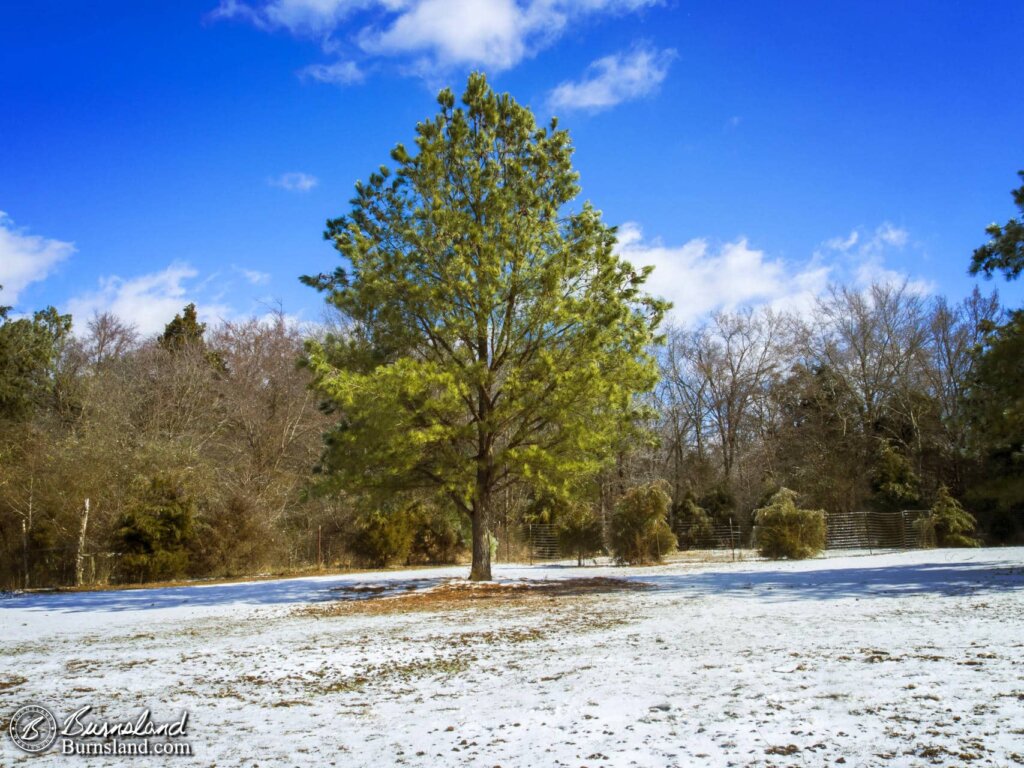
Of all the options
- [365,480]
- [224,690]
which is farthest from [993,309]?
[224,690]

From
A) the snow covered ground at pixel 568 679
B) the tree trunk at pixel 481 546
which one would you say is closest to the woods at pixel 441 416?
the tree trunk at pixel 481 546

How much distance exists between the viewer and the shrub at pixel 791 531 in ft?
73.4

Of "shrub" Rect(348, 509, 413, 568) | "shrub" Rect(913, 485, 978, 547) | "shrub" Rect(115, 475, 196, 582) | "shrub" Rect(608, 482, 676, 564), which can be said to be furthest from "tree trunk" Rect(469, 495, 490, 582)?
"shrub" Rect(913, 485, 978, 547)

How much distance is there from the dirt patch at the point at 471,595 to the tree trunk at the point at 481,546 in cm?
51

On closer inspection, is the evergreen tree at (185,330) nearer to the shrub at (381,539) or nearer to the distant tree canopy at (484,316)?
the shrub at (381,539)

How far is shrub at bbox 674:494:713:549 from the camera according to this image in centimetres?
3177

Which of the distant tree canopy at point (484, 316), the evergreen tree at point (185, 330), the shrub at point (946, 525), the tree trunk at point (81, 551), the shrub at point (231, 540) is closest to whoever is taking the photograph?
the distant tree canopy at point (484, 316)

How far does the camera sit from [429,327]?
1589 cm

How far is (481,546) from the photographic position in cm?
1642

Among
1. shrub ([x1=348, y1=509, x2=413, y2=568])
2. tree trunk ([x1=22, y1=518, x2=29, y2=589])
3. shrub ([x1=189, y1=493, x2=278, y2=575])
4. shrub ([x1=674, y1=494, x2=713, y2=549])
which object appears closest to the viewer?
tree trunk ([x1=22, y1=518, x2=29, y2=589])

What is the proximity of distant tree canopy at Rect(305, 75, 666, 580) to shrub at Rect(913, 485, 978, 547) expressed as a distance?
16.2 metres

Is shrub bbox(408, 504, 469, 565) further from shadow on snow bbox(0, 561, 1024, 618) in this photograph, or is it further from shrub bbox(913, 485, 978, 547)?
shrub bbox(913, 485, 978, 547)

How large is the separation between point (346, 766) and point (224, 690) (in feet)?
8.06

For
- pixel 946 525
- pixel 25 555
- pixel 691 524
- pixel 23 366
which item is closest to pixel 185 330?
pixel 23 366
